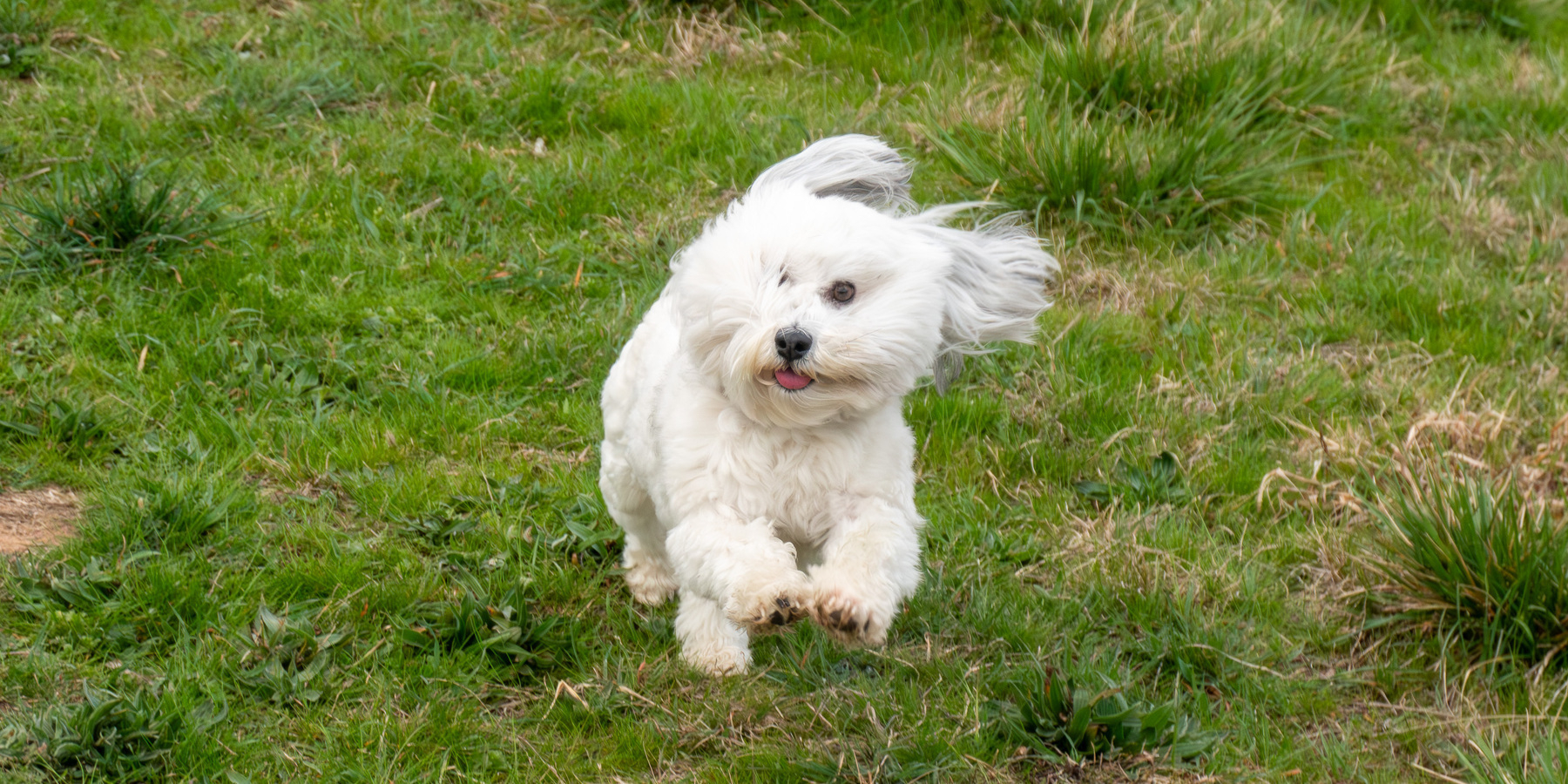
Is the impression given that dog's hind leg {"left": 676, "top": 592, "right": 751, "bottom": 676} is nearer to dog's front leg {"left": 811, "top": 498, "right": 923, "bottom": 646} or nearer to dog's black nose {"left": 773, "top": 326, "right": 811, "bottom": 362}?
dog's front leg {"left": 811, "top": 498, "right": 923, "bottom": 646}

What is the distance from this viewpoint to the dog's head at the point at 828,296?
3400 millimetres

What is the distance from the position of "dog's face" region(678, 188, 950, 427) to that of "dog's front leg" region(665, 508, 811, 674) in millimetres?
291

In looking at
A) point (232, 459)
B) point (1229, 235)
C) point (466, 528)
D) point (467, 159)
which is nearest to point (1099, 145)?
point (1229, 235)

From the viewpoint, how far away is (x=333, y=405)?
5.20m

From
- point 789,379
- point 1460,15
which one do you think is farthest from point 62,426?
point 1460,15

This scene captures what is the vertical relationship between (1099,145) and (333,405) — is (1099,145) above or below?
above

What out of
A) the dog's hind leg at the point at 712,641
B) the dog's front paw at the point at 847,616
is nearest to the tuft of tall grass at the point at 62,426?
the dog's hind leg at the point at 712,641

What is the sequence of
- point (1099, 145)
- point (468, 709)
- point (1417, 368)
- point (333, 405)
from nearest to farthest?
point (468, 709) → point (333, 405) → point (1417, 368) → point (1099, 145)

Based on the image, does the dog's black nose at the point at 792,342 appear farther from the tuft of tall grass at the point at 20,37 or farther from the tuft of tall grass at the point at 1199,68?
the tuft of tall grass at the point at 20,37

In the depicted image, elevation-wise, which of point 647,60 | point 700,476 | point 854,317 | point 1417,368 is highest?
point 854,317

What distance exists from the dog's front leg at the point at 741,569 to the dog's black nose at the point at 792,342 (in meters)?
0.46

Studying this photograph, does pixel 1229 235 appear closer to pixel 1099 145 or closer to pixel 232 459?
pixel 1099 145

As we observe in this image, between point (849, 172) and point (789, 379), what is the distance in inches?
30.5

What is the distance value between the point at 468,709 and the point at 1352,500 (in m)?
3.03
